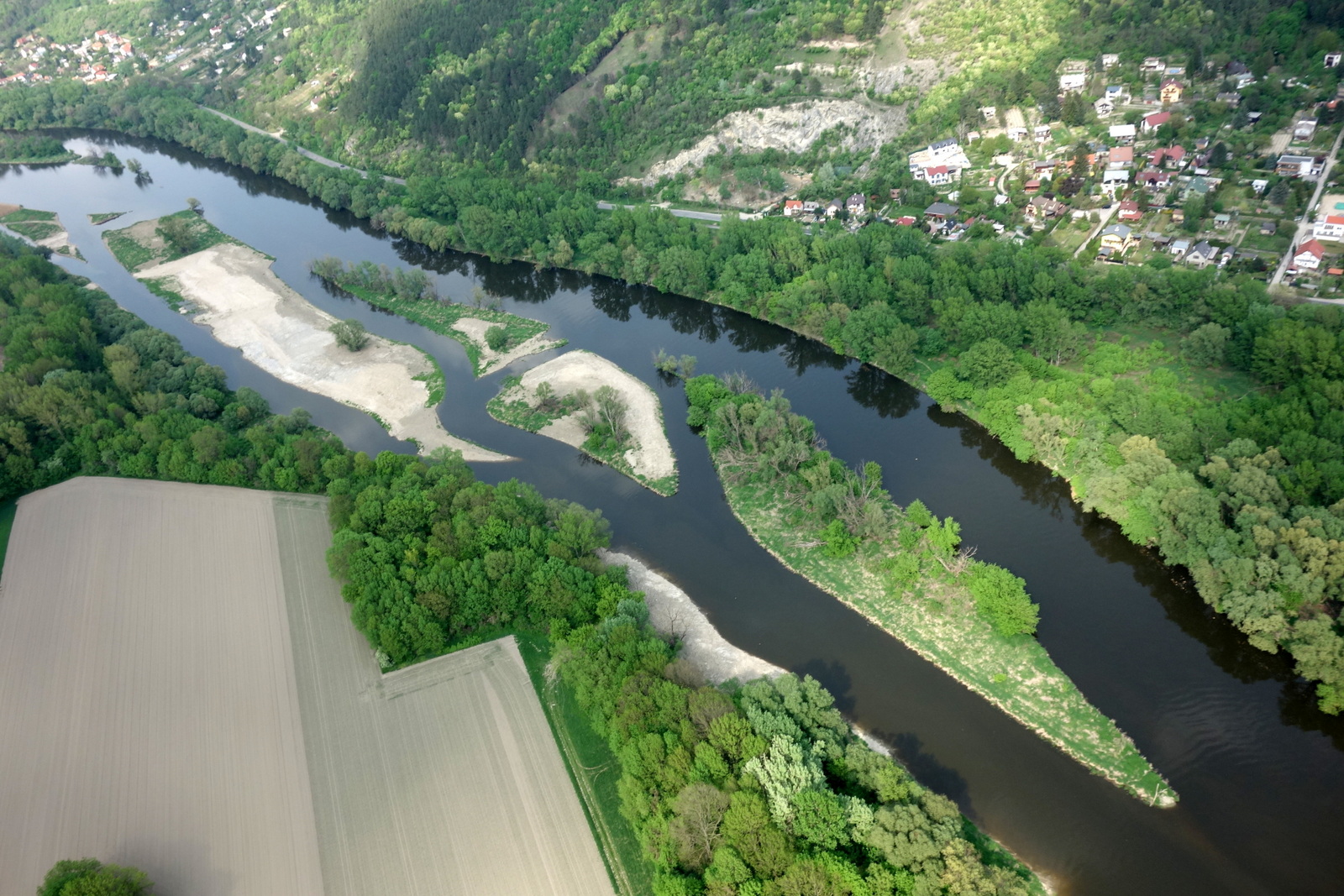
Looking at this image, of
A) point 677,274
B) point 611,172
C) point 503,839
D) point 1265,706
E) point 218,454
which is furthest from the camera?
point 611,172

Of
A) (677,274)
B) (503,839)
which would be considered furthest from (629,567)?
(677,274)

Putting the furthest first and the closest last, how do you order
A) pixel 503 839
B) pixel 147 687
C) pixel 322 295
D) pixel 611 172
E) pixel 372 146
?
pixel 372 146, pixel 611 172, pixel 322 295, pixel 147 687, pixel 503 839

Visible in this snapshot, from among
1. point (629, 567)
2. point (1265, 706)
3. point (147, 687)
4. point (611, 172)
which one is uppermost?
point (611, 172)

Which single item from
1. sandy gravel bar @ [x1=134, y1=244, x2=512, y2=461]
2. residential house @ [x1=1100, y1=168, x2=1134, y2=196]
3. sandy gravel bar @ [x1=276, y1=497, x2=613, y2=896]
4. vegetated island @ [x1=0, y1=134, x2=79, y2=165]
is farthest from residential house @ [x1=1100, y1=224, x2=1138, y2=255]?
vegetated island @ [x1=0, y1=134, x2=79, y2=165]

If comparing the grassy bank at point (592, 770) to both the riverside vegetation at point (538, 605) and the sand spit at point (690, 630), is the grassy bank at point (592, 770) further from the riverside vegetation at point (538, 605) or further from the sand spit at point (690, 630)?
the sand spit at point (690, 630)

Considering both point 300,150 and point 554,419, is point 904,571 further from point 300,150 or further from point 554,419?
point 300,150

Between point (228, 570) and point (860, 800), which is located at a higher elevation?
point (860, 800)

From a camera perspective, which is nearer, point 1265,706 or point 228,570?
point 1265,706

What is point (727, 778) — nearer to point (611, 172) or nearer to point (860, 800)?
point (860, 800)

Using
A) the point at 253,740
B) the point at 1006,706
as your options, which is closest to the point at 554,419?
the point at 253,740
